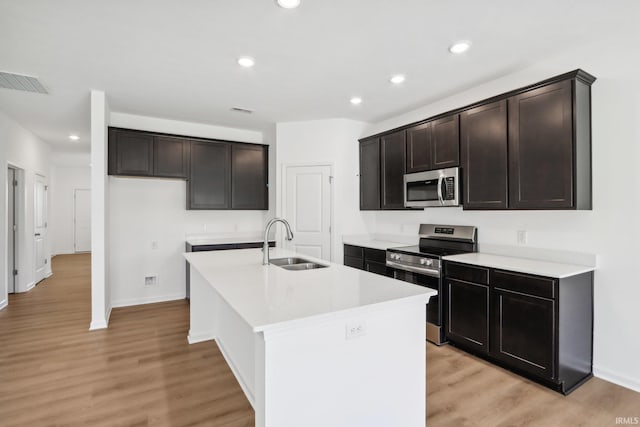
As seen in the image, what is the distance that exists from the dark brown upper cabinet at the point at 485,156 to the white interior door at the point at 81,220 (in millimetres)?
10590

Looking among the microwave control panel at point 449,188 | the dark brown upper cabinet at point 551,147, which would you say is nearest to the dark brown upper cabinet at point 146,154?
the microwave control panel at point 449,188

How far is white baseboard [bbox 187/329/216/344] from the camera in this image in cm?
329

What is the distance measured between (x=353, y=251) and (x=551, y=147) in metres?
2.59

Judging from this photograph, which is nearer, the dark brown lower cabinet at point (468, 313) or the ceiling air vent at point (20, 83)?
the dark brown lower cabinet at point (468, 313)

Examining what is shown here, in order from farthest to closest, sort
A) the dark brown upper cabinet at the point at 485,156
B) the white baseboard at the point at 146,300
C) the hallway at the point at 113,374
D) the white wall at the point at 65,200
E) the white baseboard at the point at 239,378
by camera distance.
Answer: the white wall at the point at 65,200
the white baseboard at the point at 146,300
the dark brown upper cabinet at the point at 485,156
the white baseboard at the point at 239,378
the hallway at the point at 113,374

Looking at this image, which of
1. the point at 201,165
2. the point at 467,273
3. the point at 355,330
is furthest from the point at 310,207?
the point at 355,330

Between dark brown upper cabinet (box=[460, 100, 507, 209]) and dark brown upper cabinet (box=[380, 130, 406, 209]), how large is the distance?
0.87 meters

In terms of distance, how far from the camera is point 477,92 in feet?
11.3

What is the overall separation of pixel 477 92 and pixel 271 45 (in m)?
2.21

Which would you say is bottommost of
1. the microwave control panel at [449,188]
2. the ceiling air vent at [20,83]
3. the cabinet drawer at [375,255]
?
the cabinet drawer at [375,255]

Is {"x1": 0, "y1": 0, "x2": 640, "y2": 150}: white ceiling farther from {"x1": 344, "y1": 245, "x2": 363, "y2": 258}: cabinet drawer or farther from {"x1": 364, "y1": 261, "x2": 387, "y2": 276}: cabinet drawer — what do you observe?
{"x1": 364, "y1": 261, "x2": 387, "y2": 276}: cabinet drawer

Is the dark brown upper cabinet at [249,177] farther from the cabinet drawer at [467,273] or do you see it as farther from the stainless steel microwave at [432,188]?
the cabinet drawer at [467,273]

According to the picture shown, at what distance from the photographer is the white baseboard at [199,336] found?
3.29 m

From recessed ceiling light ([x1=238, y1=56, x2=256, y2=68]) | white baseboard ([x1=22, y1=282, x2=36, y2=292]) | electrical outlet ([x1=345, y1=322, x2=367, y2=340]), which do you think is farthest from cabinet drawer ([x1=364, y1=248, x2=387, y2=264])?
white baseboard ([x1=22, y1=282, x2=36, y2=292])
